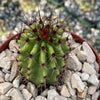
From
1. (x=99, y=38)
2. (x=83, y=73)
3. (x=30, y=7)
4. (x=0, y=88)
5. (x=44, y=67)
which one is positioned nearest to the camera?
(x=44, y=67)

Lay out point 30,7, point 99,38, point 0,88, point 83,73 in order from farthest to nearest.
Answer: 1. point 30,7
2. point 99,38
3. point 83,73
4. point 0,88

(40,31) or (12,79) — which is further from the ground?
(40,31)

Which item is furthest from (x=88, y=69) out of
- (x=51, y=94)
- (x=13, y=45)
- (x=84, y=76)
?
(x=13, y=45)

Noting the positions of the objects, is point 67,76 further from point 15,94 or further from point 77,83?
point 15,94

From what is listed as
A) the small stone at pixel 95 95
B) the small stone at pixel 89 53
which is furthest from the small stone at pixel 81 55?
the small stone at pixel 95 95

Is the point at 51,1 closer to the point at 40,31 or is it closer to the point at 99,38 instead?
the point at 99,38

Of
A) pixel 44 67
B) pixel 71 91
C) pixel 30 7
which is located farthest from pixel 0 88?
pixel 30 7

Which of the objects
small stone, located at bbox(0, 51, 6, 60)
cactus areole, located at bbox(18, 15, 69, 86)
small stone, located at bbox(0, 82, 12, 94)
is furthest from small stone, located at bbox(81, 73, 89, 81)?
small stone, located at bbox(0, 51, 6, 60)

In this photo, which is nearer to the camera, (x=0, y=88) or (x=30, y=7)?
(x=0, y=88)
